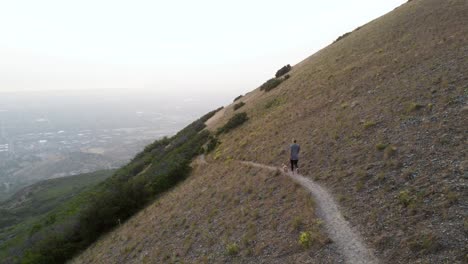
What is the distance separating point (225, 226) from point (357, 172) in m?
6.95

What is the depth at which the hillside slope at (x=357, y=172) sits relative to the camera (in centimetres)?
1047

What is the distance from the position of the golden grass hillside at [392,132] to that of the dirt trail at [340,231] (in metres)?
0.33

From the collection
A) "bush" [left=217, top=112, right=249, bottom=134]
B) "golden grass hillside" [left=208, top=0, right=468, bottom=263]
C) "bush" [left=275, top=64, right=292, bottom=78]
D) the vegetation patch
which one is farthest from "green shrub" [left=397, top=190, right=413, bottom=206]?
"bush" [left=275, top=64, right=292, bottom=78]

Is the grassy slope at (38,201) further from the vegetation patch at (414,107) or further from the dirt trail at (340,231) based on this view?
the vegetation patch at (414,107)

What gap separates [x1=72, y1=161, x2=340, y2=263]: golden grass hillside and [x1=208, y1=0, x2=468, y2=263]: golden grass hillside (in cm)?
183

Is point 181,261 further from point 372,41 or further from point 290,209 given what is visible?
point 372,41

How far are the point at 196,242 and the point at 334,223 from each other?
722cm

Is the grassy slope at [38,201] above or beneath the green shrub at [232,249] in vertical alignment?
above

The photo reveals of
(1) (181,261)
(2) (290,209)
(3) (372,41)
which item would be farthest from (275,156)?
(3) (372,41)

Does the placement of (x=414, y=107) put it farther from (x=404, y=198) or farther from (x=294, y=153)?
(x=404, y=198)

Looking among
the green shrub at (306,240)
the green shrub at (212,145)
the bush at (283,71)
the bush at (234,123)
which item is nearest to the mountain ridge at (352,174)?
the green shrub at (306,240)

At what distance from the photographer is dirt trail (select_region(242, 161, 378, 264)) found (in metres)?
9.66

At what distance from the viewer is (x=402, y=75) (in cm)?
2270

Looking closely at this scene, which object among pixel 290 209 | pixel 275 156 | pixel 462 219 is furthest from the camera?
pixel 275 156
